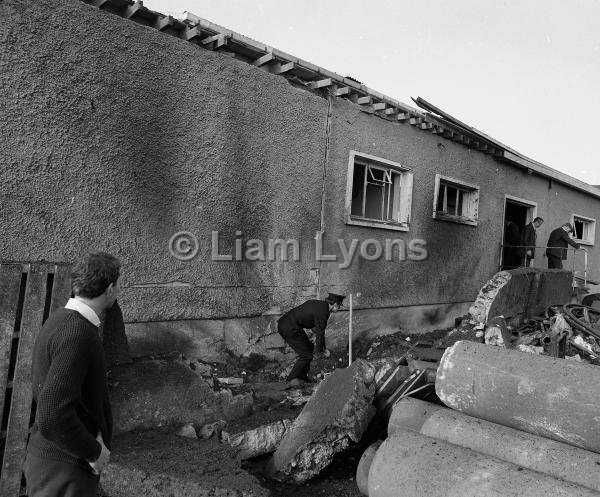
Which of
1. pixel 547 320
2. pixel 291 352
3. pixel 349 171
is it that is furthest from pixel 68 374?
pixel 547 320

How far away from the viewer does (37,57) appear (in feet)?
14.1

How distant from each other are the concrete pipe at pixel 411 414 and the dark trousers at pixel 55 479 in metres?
2.04

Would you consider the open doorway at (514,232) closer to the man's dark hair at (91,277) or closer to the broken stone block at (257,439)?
the broken stone block at (257,439)

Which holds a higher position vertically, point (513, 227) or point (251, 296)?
point (513, 227)

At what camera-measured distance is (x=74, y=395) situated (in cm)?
188

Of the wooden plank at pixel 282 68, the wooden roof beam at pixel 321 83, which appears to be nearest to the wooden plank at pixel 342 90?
the wooden roof beam at pixel 321 83

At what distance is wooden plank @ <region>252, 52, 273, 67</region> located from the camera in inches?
232

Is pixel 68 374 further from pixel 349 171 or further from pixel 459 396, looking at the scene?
pixel 349 171

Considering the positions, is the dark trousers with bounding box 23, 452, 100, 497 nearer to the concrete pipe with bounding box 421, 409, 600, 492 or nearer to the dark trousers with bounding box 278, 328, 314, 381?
the concrete pipe with bounding box 421, 409, 600, 492

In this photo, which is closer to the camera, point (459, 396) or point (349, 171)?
point (459, 396)

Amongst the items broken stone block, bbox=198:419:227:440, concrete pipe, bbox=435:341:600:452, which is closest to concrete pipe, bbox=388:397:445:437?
concrete pipe, bbox=435:341:600:452

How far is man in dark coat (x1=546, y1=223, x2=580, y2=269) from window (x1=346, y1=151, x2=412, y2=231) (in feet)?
15.6

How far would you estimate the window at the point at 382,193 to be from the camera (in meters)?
7.49

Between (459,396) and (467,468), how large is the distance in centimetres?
64
